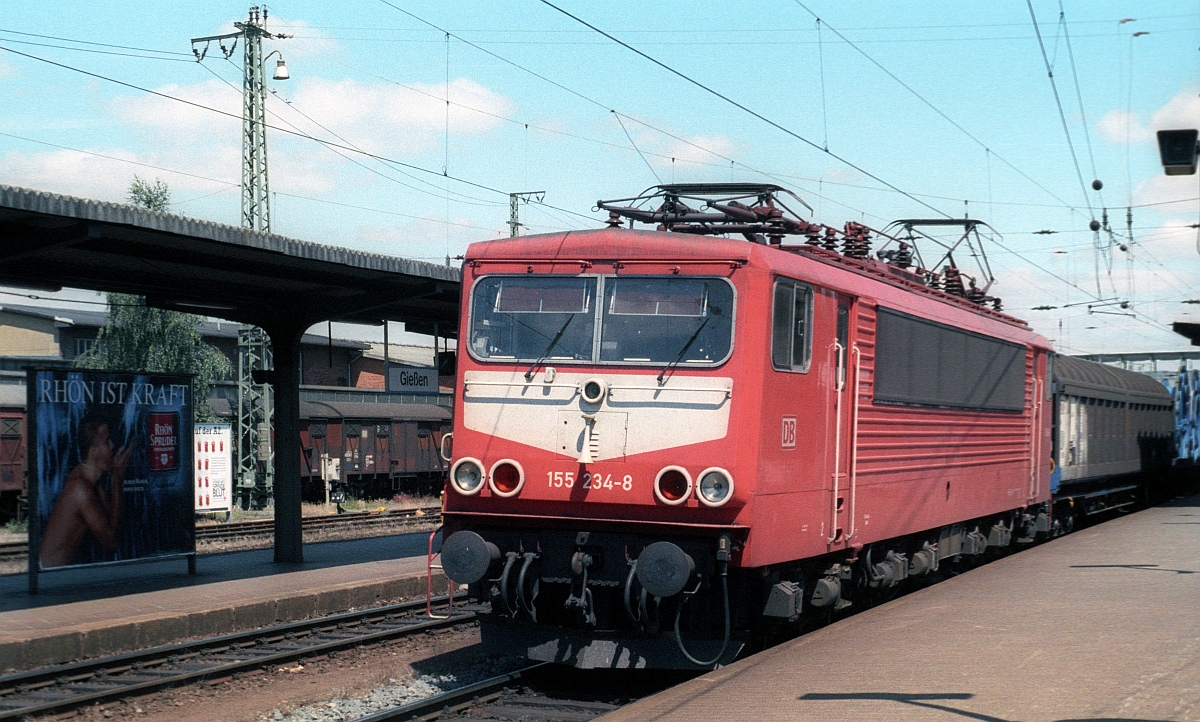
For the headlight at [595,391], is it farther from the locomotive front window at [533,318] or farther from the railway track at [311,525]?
the railway track at [311,525]

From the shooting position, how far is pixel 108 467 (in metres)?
14.1

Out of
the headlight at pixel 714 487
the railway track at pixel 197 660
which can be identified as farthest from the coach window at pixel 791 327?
the railway track at pixel 197 660

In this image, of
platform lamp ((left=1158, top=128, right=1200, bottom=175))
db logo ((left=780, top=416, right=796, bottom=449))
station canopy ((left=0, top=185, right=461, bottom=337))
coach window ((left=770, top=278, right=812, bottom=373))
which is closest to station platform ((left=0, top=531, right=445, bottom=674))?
station canopy ((left=0, top=185, right=461, bottom=337))

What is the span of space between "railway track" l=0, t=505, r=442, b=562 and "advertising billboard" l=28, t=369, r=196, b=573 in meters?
5.92

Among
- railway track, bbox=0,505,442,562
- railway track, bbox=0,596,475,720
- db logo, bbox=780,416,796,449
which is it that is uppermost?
db logo, bbox=780,416,796,449

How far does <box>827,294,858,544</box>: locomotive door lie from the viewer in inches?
392

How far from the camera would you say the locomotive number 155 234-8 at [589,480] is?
8672 millimetres

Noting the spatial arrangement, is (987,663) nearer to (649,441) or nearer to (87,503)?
(649,441)

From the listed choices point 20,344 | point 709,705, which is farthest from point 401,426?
point 709,705

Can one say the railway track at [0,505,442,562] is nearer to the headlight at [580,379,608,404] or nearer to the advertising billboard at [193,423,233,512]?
the advertising billboard at [193,423,233,512]

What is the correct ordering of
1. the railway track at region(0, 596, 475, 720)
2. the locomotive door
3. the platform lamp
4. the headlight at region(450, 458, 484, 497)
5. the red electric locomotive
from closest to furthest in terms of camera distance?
the red electric locomotive → the headlight at region(450, 458, 484, 497) → the railway track at region(0, 596, 475, 720) → the locomotive door → the platform lamp

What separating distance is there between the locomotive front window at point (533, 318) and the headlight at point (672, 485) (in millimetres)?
1065

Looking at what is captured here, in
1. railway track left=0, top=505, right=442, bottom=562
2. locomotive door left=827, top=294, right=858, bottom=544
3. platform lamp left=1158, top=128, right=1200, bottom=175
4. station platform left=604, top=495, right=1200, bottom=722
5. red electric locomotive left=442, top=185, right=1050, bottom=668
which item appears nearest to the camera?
station platform left=604, top=495, right=1200, bottom=722

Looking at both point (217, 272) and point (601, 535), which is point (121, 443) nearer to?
point (217, 272)
